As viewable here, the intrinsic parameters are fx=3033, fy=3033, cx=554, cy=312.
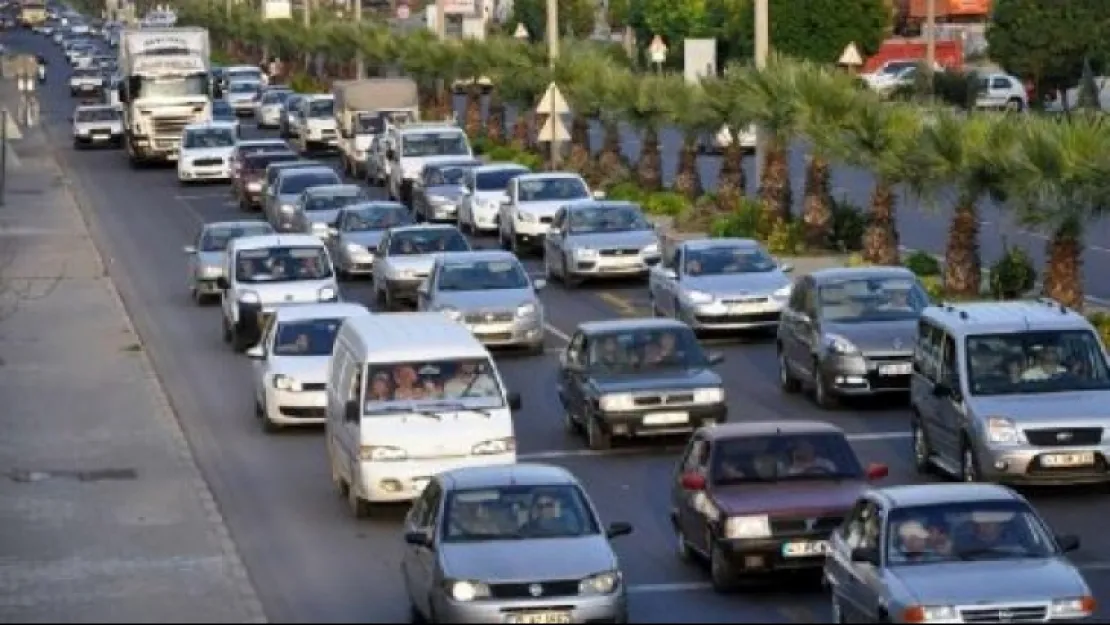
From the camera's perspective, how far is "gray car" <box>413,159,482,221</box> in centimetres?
6194

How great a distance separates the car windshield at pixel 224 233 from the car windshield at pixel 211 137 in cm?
2667

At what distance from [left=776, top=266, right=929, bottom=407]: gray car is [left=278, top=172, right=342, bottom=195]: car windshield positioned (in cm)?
2569

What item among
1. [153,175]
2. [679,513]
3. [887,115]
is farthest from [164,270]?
[679,513]

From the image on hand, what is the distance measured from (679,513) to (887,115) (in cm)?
2145

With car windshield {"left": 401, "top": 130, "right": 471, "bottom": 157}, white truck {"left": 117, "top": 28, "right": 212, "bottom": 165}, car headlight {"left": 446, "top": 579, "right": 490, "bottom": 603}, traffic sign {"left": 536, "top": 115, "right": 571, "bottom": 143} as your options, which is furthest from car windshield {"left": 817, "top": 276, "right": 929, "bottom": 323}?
white truck {"left": 117, "top": 28, "right": 212, "bottom": 165}

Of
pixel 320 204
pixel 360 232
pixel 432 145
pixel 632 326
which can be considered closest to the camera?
pixel 632 326

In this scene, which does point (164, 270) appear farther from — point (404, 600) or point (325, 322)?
point (404, 600)

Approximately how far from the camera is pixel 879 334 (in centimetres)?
3462

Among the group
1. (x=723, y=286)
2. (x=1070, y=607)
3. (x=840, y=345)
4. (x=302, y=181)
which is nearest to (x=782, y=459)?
(x=1070, y=607)

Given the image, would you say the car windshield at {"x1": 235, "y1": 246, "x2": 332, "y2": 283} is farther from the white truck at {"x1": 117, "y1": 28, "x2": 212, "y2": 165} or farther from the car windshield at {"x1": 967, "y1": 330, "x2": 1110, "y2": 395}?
the white truck at {"x1": 117, "y1": 28, "x2": 212, "y2": 165}

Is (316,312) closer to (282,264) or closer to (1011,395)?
(282,264)

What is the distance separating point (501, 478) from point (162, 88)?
2490 inches

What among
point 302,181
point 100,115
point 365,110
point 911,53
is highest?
point 302,181

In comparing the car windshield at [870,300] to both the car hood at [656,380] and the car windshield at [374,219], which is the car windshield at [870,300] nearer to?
the car hood at [656,380]
